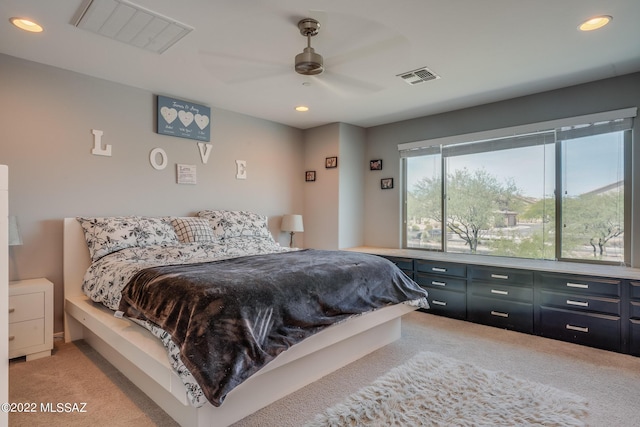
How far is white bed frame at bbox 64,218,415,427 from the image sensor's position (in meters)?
1.81

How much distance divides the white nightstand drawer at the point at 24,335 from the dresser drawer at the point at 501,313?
3848mm

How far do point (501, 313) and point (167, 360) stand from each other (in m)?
3.07

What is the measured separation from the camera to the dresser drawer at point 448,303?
12.1 ft

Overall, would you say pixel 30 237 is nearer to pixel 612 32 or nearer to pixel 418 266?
pixel 418 266

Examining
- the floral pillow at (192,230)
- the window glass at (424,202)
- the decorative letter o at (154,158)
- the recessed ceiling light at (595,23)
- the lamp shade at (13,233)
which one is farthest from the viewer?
the window glass at (424,202)

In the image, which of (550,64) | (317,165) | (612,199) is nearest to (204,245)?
(317,165)

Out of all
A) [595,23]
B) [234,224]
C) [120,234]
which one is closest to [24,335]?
[120,234]

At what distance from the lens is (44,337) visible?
2691 millimetres

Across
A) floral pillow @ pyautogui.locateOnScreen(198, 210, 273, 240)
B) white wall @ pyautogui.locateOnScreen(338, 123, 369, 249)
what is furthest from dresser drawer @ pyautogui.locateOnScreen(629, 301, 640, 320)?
floral pillow @ pyautogui.locateOnScreen(198, 210, 273, 240)

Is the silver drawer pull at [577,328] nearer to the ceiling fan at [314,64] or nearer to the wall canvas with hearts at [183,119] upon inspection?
the ceiling fan at [314,64]

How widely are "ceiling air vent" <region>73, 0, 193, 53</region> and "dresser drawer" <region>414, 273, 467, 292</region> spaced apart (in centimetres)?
330

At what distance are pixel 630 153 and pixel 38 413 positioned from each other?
4862mm

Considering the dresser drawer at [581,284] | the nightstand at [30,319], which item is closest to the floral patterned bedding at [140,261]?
the nightstand at [30,319]

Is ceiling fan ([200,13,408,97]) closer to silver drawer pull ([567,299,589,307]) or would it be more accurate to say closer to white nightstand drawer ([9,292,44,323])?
white nightstand drawer ([9,292,44,323])
